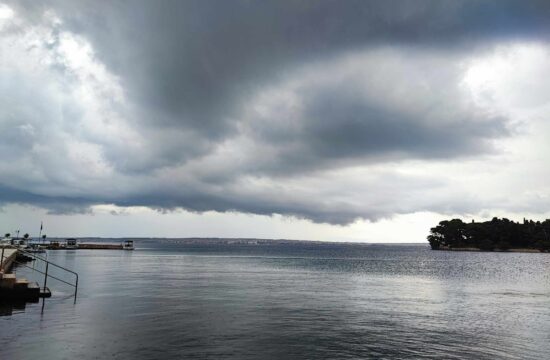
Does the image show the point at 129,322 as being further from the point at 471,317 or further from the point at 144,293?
the point at 471,317

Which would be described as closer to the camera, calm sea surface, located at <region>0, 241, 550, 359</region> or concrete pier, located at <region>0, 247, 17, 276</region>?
calm sea surface, located at <region>0, 241, 550, 359</region>

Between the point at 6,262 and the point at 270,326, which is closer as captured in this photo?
the point at 270,326

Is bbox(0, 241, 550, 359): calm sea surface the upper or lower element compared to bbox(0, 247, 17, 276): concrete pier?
lower

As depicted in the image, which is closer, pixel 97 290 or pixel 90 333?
pixel 90 333

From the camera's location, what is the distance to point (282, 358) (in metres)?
24.1

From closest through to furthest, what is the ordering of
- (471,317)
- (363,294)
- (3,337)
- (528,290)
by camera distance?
(3,337)
(471,317)
(363,294)
(528,290)

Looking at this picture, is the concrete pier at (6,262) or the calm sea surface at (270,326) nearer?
the calm sea surface at (270,326)

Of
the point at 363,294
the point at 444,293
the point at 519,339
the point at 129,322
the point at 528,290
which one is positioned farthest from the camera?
the point at 528,290

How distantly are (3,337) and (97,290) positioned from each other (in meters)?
27.7

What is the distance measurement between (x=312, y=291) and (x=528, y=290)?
3421 cm

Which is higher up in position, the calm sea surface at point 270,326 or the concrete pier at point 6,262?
the concrete pier at point 6,262

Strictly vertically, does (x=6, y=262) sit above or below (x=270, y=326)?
above

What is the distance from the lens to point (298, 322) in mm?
34469

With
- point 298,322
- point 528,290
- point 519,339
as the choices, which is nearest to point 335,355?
point 298,322
